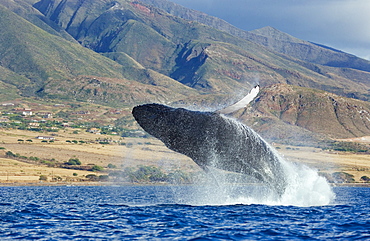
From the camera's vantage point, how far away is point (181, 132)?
22.5m

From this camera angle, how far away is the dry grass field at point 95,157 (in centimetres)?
9962

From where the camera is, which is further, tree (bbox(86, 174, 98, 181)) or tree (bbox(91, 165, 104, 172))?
tree (bbox(91, 165, 104, 172))

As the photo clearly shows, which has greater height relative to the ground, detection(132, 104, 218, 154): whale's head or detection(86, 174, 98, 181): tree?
detection(132, 104, 218, 154): whale's head

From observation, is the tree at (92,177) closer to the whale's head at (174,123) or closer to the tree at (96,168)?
the tree at (96,168)

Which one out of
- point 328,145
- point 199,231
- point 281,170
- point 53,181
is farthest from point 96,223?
point 328,145

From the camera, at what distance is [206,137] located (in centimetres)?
2275

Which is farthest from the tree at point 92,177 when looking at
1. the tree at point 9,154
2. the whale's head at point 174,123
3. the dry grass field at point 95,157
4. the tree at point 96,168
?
the whale's head at point 174,123

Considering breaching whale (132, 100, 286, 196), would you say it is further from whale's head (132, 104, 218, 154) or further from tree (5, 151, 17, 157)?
tree (5, 151, 17, 157)

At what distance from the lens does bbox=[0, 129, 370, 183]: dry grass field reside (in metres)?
99.6

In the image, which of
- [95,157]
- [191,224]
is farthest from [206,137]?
[95,157]

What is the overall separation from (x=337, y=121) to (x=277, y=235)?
185m

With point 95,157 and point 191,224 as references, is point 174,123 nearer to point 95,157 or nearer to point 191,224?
point 191,224

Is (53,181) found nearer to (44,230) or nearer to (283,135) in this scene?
(44,230)

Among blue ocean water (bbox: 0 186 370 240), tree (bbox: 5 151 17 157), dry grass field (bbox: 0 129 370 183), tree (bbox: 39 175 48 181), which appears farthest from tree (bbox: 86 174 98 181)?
blue ocean water (bbox: 0 186 370 240)
